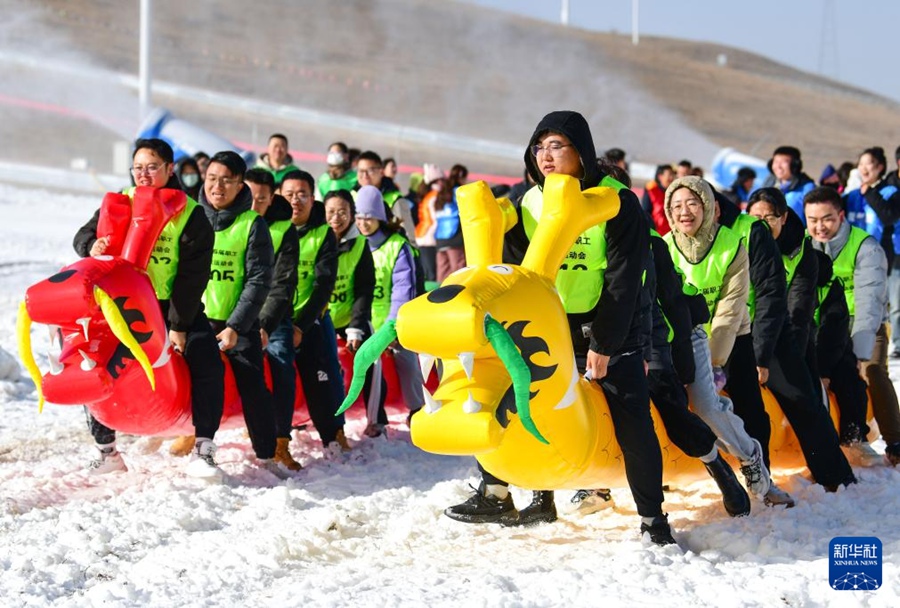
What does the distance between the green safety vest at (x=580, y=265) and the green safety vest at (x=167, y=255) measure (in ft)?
7.11

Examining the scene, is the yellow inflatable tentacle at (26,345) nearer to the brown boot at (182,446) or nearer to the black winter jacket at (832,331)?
the brown boot at (182,446)

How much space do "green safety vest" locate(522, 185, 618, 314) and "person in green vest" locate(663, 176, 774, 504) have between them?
3.15 feet

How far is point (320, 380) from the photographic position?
745cm

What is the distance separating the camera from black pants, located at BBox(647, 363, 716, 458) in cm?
526

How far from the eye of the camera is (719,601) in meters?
4.24

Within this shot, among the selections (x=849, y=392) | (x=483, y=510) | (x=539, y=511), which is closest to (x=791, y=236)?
(x=849, y=392)

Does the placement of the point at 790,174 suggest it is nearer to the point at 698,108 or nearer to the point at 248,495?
the point at 248,495

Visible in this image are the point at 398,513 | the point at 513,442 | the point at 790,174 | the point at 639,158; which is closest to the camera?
the point at 513,442

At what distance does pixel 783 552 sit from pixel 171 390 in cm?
307

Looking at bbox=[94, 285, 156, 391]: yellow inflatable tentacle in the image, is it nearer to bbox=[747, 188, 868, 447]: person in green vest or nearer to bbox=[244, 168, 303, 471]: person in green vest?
bbox=[244, 168, 303, 471]: person in green vest

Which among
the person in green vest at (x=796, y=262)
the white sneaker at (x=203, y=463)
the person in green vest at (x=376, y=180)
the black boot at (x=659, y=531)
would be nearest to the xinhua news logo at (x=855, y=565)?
the black boot at (x=659, y=531)

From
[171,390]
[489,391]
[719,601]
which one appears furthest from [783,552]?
[171,390]

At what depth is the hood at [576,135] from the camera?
187 inches

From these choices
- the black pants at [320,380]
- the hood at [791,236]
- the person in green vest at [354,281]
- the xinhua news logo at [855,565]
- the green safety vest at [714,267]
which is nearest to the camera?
the xinhua news logo at [855,565]
